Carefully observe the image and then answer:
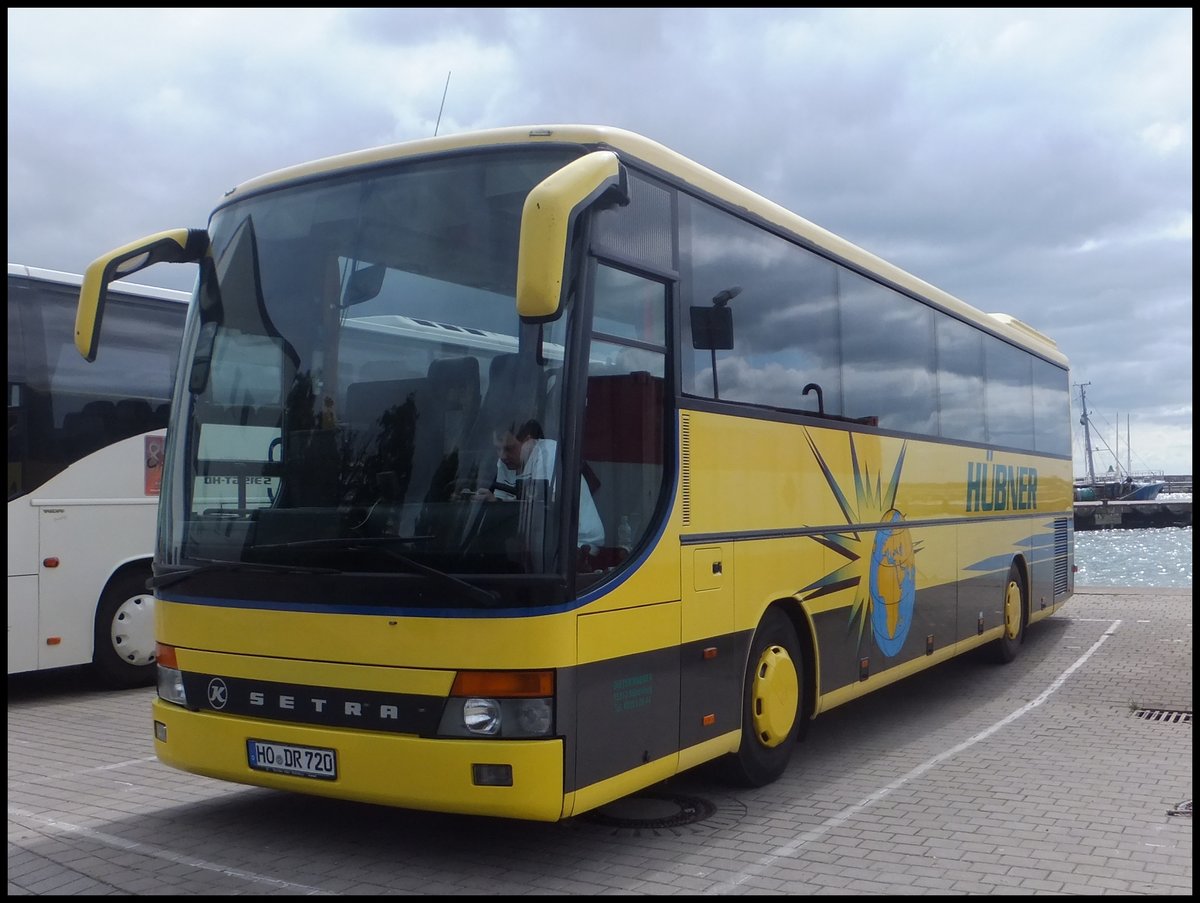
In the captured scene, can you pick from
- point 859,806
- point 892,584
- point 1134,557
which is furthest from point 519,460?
point 1134,557

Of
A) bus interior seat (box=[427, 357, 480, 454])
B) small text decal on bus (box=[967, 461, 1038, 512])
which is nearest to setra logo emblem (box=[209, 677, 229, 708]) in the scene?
bus interior seat (box=[427, 357, 480, 454])

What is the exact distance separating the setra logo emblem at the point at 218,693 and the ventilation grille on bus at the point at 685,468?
2448mm

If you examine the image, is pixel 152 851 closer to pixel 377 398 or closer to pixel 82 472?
pixel 377 398

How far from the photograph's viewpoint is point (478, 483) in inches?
210

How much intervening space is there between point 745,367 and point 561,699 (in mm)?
2714

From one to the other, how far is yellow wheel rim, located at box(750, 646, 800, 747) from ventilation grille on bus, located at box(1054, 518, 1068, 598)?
29.6ft

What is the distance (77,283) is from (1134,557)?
183 feet

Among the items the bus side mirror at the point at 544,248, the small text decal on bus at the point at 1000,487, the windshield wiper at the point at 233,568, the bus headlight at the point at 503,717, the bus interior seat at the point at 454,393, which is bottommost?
the bus headlight at the point at 503,717

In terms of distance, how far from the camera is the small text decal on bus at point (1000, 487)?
11734 mm

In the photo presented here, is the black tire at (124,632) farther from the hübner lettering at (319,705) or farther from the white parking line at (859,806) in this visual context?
the white parking line at (859,806)

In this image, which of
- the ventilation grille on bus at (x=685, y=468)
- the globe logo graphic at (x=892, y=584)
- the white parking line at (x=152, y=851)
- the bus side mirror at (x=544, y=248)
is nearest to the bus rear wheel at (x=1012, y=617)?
the globe logo graphic at (x=892, y=584)

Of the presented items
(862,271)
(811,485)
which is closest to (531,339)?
(811,485)

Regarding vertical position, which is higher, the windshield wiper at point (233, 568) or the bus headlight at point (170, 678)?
the windshield wiper at point (233, 568)

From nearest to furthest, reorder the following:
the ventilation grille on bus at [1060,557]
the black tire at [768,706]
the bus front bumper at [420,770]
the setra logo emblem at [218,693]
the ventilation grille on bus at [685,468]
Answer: the bus front bumper at [420,770]
the setra logo emblem at [218,693]
the ventilation grille on bus at [685,468]
the black tire at [768,706]
the ventilation grille on bus at [1060,557]
